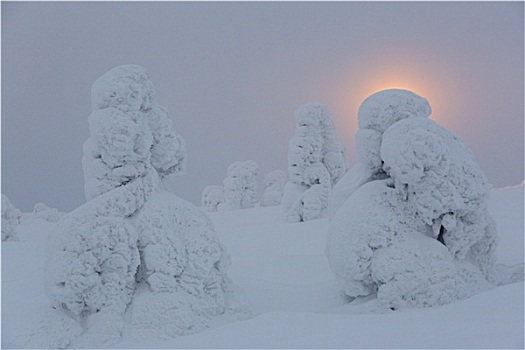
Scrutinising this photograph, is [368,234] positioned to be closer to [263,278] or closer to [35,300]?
[263,278]

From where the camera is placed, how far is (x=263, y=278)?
189 inches

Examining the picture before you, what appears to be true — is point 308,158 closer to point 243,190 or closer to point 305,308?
point 243,190

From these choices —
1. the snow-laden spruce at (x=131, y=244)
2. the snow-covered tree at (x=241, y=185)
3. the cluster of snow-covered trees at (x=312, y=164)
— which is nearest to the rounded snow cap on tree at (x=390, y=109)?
the snow-laden spruce at (x=131, y=244)

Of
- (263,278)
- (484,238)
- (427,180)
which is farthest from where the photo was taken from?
(263,278)

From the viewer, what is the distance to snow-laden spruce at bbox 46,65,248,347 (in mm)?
3076

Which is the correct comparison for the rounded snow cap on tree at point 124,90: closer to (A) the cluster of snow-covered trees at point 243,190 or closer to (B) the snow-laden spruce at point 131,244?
(B) the snow-laden spruce at point 131,244

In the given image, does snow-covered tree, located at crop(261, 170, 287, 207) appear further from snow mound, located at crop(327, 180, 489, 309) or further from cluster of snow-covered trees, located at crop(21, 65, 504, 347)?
snow mound, located at crop(327, 180, 489, 309)

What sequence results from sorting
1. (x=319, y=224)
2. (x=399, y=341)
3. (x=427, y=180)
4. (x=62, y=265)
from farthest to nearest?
(x=319, y=224), (x=427, y=180), (x=62, y=265), (x=399, y=341)

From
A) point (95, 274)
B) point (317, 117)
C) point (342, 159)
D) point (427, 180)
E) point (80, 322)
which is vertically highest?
point (317, 117)

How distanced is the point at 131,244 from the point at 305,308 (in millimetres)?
1417

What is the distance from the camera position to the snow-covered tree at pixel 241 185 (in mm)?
14000

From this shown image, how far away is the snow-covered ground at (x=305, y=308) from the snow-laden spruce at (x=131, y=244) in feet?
0.61

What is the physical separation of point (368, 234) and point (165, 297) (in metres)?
1.44

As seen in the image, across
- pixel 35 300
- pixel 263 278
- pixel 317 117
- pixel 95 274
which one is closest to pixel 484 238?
pixel 263 278
